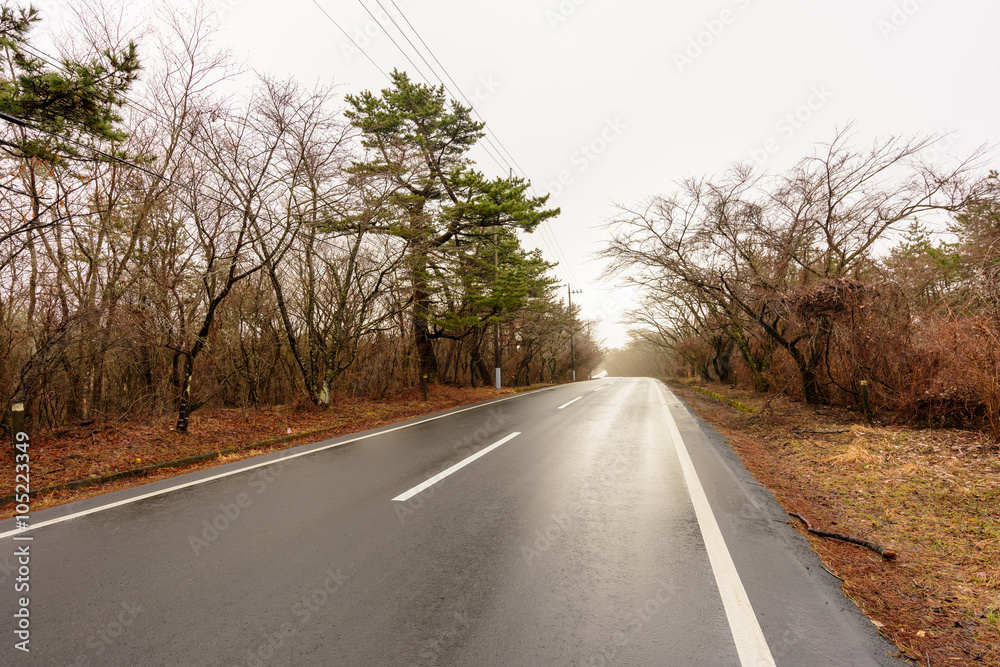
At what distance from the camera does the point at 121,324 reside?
25.8 feet

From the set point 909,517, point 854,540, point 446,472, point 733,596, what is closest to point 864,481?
point 909,517

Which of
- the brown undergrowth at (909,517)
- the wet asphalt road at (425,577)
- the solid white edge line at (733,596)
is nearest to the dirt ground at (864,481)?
the brown undergrowth at (909,517)

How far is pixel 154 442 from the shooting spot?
7266 mm

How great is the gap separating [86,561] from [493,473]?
3963 mm

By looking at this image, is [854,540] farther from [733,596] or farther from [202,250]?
[202,250]

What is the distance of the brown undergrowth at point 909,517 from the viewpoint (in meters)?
2.52

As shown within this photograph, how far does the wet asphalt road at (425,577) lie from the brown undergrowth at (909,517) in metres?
0.31

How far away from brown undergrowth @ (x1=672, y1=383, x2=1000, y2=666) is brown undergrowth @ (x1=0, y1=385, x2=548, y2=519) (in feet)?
26.3

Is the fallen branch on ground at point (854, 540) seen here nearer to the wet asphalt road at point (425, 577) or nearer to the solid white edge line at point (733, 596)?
the wet asphalt road at point (425, 577)

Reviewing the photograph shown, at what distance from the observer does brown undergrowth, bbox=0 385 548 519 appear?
560 centimetres

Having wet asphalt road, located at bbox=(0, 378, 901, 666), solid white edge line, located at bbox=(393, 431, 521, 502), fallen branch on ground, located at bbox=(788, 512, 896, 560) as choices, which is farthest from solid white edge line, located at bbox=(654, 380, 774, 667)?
solid white edge line, located at bbox=(393, 431, 521, 502)

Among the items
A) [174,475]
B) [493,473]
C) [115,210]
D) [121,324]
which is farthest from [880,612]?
[115,210]

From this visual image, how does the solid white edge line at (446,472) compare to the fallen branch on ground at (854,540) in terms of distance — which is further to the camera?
the solid white edge line at (446,472)

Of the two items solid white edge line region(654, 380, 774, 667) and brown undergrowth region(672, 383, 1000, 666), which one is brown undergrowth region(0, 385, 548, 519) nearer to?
solid white edge line region(654, 380, 774, 667)
